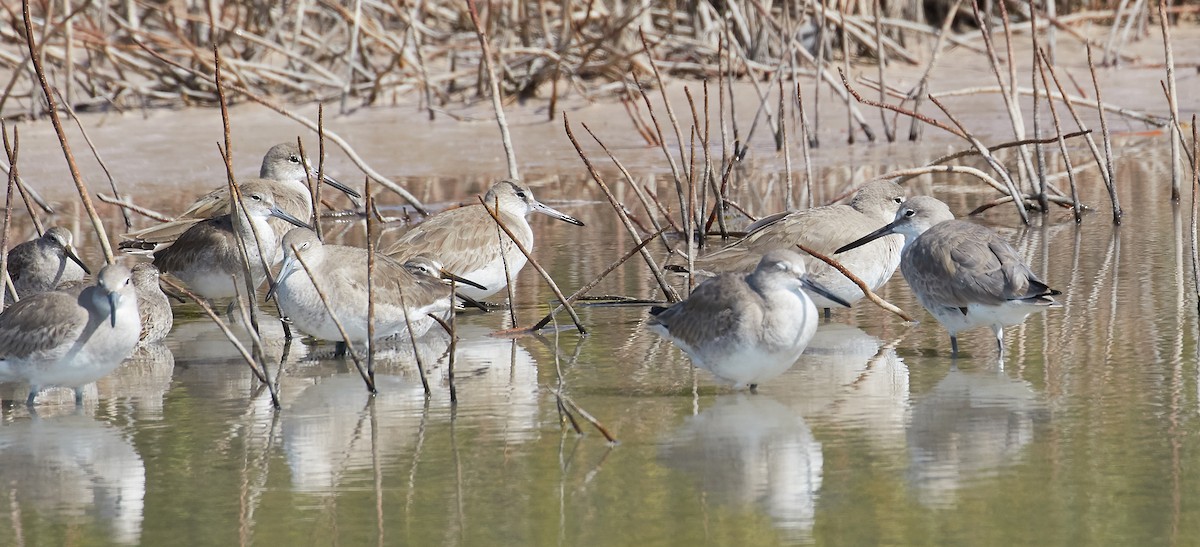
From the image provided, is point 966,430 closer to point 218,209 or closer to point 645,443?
point 645,443

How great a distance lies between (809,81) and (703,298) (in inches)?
327

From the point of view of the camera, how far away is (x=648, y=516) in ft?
14.3

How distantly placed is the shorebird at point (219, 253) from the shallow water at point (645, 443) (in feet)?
1.76

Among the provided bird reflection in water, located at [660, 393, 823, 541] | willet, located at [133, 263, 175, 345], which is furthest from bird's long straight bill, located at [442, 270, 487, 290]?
bird reflection in water, located at [660, 393, 823, 541]

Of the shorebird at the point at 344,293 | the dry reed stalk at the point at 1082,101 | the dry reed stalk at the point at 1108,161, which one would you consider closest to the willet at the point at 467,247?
the shorebird at the point at 344,293

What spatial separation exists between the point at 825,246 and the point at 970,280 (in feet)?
4.61

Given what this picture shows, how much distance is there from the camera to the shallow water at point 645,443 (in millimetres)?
4301

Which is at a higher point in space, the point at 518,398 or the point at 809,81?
the point at 809,81

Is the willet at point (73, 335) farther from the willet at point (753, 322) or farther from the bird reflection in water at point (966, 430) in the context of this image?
the bird reflection in water at point (966, 430)

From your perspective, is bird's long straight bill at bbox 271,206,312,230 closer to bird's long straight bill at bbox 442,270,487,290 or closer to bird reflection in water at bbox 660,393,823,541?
bird's long straight bill at bbox 442,270,487,290

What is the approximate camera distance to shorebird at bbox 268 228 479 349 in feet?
21.2

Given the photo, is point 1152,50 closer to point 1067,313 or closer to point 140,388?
point 1067,313

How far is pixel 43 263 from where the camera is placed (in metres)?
7.84

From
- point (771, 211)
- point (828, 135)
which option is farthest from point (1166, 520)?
point (828, 135)
